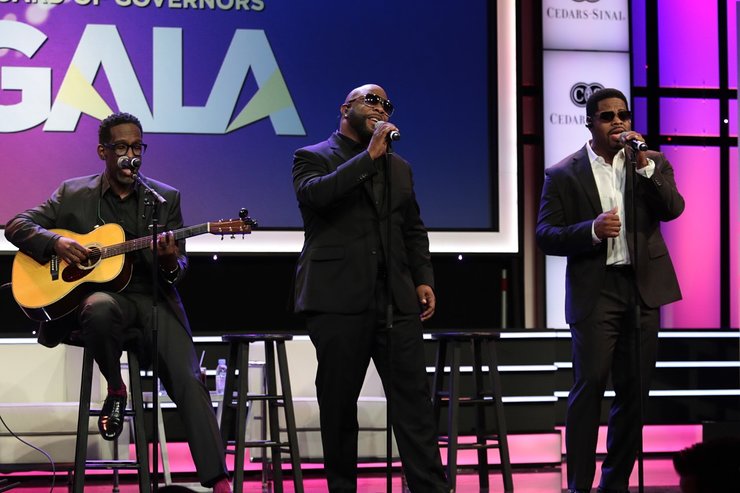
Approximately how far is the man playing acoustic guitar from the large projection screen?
2.23 m

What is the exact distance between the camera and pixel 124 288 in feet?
15.4

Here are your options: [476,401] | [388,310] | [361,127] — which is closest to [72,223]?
[361,127]

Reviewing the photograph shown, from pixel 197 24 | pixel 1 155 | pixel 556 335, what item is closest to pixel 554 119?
pixel 556 335

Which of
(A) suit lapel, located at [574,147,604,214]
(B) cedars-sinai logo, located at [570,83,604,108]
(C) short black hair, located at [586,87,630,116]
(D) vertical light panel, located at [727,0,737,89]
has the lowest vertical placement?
(A) suit lapel, located at [574,147,604,214]

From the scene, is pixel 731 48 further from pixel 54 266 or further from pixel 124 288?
pixel 54 266

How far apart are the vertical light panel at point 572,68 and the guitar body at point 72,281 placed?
428cm

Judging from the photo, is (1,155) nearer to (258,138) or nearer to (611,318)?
(258,138)

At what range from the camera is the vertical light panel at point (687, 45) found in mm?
8750

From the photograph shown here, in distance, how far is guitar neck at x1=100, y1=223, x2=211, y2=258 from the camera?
457 centimetres

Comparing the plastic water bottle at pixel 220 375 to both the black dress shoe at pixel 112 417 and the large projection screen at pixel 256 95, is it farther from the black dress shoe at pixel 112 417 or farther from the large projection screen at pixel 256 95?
the black dress shoe at pixel 112 417

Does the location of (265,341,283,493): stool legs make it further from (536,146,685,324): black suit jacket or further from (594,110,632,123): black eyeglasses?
(594,110,632,123): black eyeglasses

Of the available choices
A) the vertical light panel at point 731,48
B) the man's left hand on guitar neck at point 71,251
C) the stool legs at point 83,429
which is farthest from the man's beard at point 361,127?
the vertical light panel at point 731,48

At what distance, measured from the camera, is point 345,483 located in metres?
4.41

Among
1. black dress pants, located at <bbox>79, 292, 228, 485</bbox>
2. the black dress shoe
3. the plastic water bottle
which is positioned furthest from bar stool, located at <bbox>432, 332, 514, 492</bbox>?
the black dress shoe
